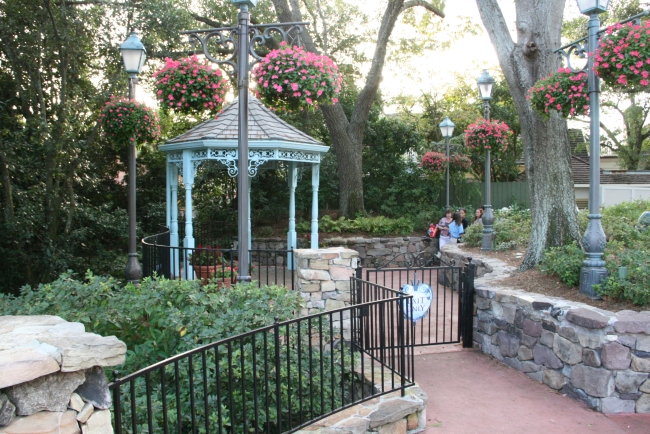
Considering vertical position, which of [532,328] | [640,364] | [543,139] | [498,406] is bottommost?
[498,406]

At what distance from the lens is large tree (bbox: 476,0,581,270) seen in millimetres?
7543

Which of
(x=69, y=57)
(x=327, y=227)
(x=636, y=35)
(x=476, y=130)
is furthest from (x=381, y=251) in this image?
(x=636, y=35)

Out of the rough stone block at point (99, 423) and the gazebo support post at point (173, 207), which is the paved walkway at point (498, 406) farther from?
the gazebo support post at point (173, 207)

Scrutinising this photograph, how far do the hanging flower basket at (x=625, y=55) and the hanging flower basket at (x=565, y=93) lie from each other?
51 cm

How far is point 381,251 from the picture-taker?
46.8 ft

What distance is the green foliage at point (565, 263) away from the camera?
626 cm

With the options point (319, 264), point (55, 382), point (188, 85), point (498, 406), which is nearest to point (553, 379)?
point (498, 406)

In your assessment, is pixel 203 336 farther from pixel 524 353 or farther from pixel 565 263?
pixel 565 263

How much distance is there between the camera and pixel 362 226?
1466 cm

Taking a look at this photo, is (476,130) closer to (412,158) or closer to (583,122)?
(412,158)

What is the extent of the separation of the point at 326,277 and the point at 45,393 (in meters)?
3.92

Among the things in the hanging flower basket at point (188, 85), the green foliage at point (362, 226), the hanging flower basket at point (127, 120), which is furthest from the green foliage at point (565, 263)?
the green foliage at point (362, 226)

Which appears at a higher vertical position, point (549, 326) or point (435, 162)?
point (435, 162)

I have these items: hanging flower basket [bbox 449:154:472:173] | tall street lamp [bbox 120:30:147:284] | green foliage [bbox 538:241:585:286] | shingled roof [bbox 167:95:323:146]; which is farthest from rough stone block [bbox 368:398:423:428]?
hanging flower basket [bbox 449:154:472:173]
